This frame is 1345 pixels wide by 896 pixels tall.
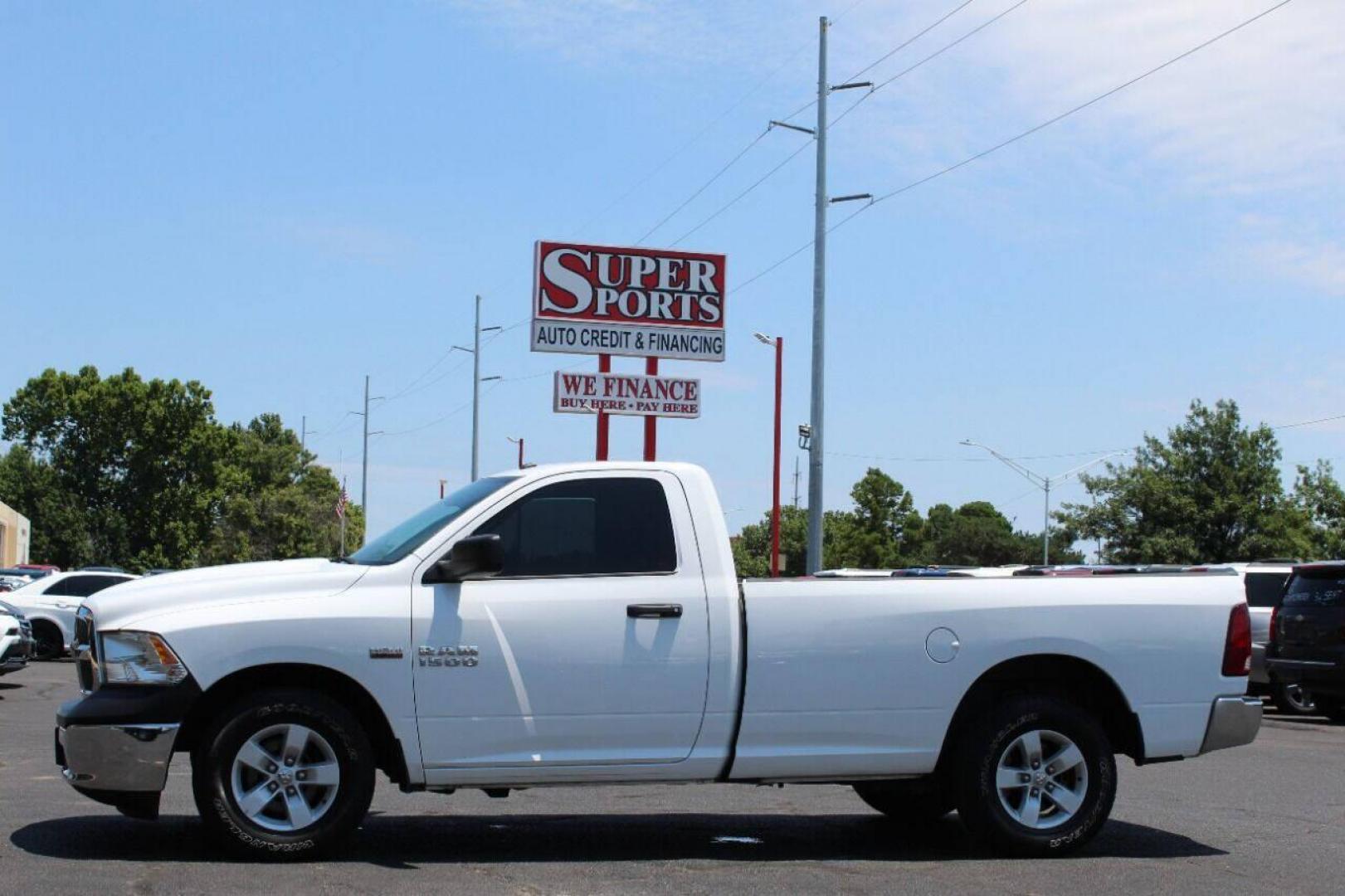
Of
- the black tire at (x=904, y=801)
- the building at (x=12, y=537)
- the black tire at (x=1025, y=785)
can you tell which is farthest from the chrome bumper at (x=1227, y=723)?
the building at (x=12, y=537)

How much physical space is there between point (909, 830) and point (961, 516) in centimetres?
11764

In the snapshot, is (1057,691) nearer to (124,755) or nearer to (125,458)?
(124,755)

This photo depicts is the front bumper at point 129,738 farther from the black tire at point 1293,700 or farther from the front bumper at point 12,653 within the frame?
the black tire at point 1293,700

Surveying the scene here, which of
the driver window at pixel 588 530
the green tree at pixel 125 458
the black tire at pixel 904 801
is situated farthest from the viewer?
the green tree at pixel 125 458

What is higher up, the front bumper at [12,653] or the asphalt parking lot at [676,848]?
the front bumper at [12,653]

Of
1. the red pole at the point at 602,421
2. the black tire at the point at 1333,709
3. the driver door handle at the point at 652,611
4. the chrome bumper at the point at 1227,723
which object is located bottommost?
the black tire at the point at 1333,709

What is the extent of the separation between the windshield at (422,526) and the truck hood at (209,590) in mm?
208

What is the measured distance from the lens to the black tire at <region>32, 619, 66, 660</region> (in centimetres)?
2677

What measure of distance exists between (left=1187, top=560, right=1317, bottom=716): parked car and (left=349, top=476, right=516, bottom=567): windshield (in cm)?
1415

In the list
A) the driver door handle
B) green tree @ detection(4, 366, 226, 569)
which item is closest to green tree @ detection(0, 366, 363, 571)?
green tree @ detection(4, 366, 226, 569)

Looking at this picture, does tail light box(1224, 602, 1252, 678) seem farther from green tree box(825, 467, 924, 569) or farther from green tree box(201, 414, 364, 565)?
green tree box(201, 414, 364, 565)

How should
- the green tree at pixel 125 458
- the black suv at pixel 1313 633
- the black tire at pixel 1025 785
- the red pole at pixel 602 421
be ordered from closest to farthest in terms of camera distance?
the black tire at pixel 1025 785 < the black suv at pixel 1313 633 < the red pole at pixel 602 421 < the green tree at pixel 125 458

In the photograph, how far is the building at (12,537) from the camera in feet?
242

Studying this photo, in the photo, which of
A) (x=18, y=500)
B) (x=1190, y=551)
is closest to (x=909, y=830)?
(x=1190, y=551)
